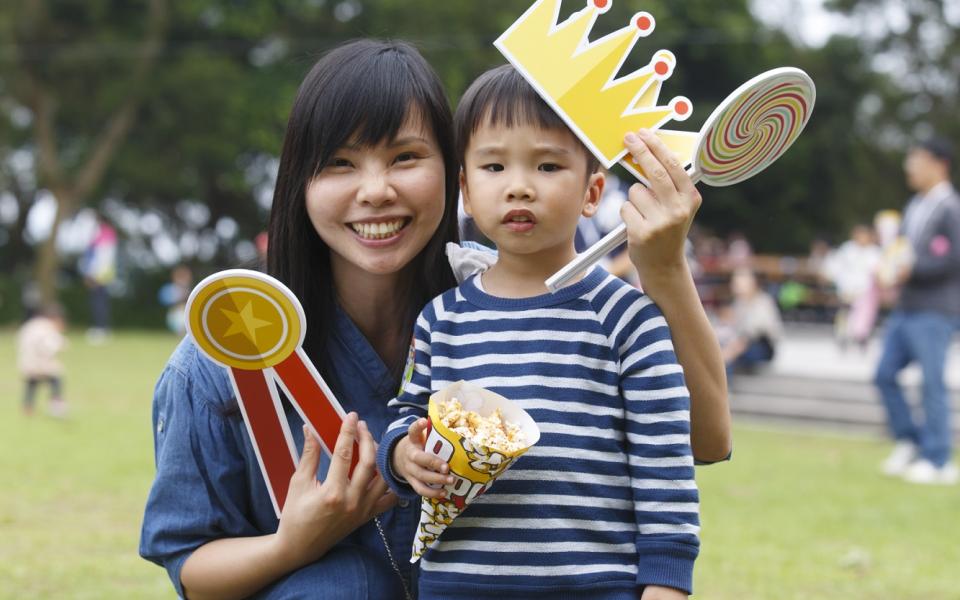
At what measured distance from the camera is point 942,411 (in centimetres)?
731

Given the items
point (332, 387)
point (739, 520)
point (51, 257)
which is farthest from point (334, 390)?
point (51, 257)

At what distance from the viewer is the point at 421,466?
1.92m

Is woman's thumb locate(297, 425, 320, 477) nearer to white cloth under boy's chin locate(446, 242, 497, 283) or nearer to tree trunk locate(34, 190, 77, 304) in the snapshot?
white cloth under boy's chin locate(446, 242, 497, 283)

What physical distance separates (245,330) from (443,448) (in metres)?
0.48

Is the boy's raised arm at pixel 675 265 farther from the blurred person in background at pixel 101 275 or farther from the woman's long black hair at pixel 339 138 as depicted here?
the blurred person in background at pixel 101 275

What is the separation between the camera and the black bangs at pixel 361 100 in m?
Answer: 2.25

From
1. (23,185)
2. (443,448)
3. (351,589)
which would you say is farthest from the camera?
(23,185)

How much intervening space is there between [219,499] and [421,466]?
1.94 ft

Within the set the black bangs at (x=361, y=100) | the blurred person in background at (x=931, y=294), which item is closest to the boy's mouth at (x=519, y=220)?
the black bangs at (x=361, y=100)

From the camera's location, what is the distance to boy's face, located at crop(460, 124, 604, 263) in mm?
2023

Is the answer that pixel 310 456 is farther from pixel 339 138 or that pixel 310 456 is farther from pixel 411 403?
pixel 339 138

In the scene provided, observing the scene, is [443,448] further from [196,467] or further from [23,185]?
[23,185]

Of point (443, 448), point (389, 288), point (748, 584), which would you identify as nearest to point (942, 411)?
point (748, 584)

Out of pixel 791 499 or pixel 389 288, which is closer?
pixel 389 288
